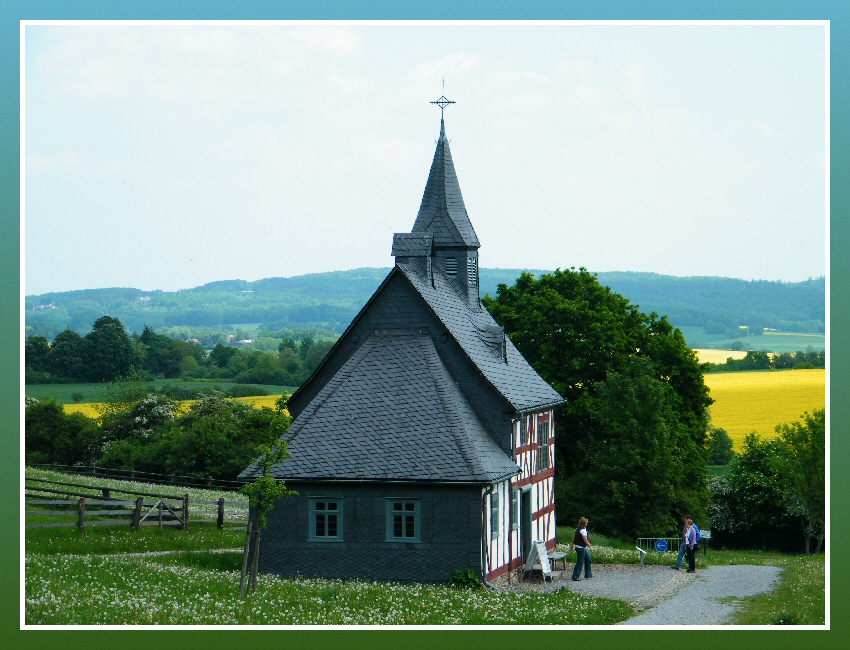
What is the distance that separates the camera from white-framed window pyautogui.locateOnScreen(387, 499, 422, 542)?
101 feet

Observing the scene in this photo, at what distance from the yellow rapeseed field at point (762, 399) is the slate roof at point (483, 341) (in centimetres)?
3337

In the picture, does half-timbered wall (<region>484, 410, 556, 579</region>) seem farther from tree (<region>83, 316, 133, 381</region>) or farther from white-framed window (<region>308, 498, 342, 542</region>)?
tree (<region>83, 316, 133, 381</region>)

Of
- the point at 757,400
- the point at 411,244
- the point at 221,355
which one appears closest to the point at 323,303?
the point at 221,355

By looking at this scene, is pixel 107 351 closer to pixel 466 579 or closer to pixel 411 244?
pixel 411 244

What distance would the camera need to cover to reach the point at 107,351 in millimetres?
75125

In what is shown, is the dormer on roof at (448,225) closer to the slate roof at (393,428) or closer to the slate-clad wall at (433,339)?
the slate-clad wall at (433,339)

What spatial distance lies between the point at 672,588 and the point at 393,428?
947 centimetres

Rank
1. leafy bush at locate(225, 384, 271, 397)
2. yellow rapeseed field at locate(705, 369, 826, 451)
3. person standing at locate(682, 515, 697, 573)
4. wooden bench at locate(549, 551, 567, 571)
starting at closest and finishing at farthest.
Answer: wooden bench at locate(549, 551, 567, 571) < person standing at locate(682, 515, 697, 573) < yellow rapeseed field at locate(705, 369, 826, 451) < leafy bush at locate(225, 384, 271, 397)

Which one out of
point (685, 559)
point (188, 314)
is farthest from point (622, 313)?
point (188, 314)

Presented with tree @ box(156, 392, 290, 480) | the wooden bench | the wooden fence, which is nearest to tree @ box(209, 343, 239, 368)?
tree @ box(156, 392, 290, 480)

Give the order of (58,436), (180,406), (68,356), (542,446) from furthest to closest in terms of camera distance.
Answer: (180,406) → (68,356) → (58,436) → (542,446)

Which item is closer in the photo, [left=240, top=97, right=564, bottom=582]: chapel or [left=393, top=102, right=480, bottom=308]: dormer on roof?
[left=240, top=97, right=564, bottom=582]: chapel

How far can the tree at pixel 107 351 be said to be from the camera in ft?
244

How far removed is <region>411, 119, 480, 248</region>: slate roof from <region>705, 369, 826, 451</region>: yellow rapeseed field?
35.0 m
